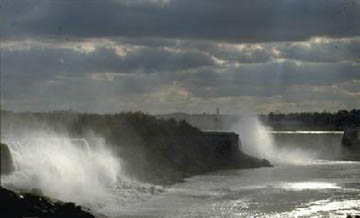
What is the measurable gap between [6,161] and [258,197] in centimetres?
1710

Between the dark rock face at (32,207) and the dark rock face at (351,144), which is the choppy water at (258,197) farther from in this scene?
the dark rock face at (351,144)

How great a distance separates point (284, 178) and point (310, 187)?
911 centimetres

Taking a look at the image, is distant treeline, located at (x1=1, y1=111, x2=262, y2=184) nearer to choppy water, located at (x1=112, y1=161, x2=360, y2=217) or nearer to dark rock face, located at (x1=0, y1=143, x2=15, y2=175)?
choppy water, located at (x1=112, y1=161, x2=360, y2=217)

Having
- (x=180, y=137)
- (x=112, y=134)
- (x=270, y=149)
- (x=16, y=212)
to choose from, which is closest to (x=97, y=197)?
(x=16, y=212)

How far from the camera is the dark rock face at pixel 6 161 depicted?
A: 3487 cm

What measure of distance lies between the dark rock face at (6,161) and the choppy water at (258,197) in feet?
18.6

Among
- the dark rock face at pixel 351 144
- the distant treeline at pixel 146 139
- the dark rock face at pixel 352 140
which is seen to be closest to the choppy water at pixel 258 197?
the distant treeline at pixel 146 139

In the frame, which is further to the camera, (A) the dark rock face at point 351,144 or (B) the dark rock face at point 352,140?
(B) the dark rock face at point 352,140

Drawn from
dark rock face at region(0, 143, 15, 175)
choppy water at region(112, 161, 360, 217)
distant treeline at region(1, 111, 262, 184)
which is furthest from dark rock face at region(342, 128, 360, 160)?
dark rock face at region(0, 143, 15, 175)

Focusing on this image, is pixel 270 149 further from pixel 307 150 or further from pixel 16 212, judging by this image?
pixel 16 212

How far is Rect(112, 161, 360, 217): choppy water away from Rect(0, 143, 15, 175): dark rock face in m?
5.67

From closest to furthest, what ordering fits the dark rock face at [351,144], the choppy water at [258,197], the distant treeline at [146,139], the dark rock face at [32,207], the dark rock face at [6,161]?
the dark rock face at [32,207]
the dark rock face at [6,161]
the choppy water at [258,197]
the distant treeline at [146,139]
the dark rock face at [351,144]

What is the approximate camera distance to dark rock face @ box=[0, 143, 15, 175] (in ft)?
114

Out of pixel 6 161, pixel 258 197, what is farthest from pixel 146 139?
pixel 6 161
